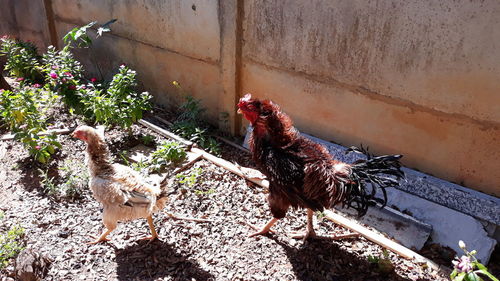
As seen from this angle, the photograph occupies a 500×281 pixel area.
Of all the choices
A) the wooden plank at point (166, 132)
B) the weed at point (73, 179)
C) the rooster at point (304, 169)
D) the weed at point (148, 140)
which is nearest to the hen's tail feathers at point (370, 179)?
the rooster at point (304, 169)

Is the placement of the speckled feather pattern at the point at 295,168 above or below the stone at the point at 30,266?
above

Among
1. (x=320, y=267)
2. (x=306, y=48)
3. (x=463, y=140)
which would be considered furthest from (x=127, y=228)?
(x=463, y=140)

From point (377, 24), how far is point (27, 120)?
4.47 meters

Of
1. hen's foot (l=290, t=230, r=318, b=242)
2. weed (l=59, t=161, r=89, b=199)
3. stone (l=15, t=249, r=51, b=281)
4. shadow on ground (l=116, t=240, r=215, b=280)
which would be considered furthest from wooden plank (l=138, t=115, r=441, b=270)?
stone (l=15, t=249, r=51, b=281)

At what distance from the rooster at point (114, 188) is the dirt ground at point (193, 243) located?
0.34 meters

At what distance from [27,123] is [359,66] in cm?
426

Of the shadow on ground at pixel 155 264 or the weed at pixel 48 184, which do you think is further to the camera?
the weed at pixel 48 184

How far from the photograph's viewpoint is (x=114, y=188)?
329cm

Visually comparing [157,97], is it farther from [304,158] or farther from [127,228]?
[304,158]

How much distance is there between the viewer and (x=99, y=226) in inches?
158

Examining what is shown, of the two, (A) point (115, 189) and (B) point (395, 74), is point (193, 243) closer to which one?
(A) point (115, 189)

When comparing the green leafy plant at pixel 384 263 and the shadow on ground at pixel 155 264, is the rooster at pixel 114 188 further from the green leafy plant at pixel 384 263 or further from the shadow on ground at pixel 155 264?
the green leafy plant at pixel 384 263

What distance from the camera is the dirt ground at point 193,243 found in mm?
3484

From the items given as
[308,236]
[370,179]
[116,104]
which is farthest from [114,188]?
[116,104]
